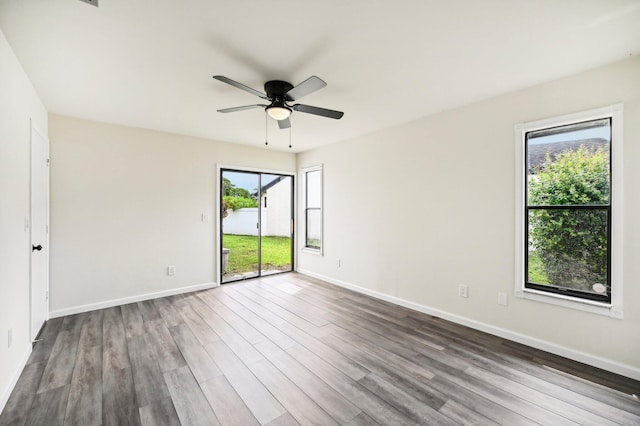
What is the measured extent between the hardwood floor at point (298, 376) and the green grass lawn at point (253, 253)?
5.96ft

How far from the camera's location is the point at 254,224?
5.54 meters

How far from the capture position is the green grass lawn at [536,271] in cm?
283

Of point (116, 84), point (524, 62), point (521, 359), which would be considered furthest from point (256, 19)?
point (521, 359)

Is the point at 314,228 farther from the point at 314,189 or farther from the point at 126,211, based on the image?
the point at 126,211

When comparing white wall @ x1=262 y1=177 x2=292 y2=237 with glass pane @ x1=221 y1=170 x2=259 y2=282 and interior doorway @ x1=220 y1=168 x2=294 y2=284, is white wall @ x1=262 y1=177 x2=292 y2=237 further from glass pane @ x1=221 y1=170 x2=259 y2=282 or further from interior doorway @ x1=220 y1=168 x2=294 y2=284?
glass pane @ x1=221 y1=170 x2=259 y2=282

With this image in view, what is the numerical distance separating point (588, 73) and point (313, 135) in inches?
130

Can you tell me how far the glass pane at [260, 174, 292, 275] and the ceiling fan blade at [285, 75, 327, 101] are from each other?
3.29m

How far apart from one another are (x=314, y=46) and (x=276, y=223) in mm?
4275

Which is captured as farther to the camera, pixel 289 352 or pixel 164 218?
pixel 164 218

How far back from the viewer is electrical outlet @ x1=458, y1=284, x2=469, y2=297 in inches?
131

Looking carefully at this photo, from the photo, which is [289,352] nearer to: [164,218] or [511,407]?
[511,407]

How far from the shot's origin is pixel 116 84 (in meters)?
2.78

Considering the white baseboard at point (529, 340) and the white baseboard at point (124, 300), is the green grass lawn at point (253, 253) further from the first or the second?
the white baseboard at point (529, 340)

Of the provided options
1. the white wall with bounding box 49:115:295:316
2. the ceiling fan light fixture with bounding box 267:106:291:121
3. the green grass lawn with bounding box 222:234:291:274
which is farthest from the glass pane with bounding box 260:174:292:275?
the ceiling fan light fixture with bounding box 267:106:291:121
